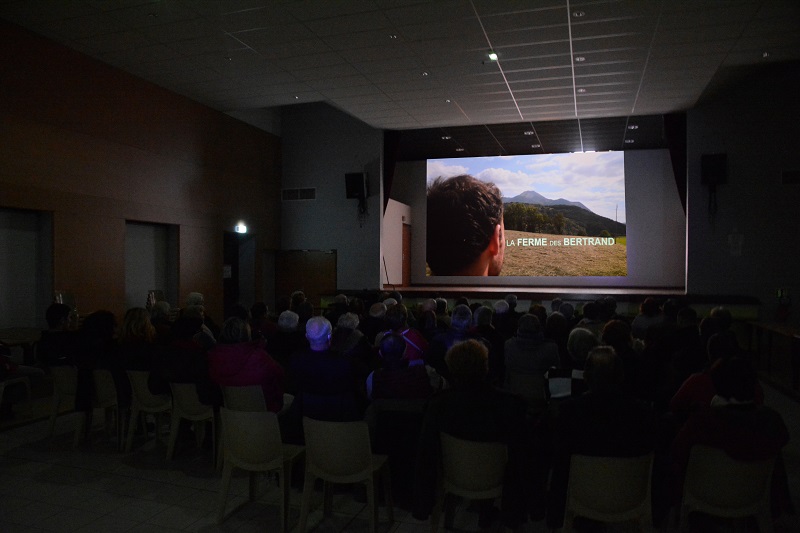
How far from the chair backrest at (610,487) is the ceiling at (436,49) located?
4791 mm

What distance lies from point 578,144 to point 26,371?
11122mm

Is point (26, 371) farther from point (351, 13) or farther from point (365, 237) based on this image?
point (365, 237)

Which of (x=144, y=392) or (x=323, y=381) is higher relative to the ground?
(x=323, y=381)

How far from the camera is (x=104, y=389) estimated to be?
4117mm

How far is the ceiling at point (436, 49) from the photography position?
18.7ft

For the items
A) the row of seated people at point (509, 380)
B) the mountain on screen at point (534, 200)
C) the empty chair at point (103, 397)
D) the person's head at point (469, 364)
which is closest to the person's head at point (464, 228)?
the mountain on screen at point (534, 200)

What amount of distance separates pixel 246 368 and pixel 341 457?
1.09 m

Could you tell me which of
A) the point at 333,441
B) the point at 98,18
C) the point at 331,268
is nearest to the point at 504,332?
the point at 333,441

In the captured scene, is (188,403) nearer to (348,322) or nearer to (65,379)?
(65,379)

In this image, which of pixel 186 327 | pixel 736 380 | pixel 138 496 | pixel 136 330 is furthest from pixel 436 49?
pixel 138 496

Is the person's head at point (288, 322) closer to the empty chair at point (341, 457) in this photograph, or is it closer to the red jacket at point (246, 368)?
the red jacket at point (246, 368)

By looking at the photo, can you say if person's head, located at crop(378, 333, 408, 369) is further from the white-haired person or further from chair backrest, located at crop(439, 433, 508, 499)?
chair backrest, located at crop(439, 433, 508, 499)

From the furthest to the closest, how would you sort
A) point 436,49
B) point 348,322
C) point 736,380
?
point 436,49 < point 348,322 < point 736,380

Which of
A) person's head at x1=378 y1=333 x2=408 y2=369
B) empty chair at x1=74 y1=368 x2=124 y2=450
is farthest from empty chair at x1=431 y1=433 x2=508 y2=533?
empty chair at x1=74 y1=368 x2=124 y2=450
